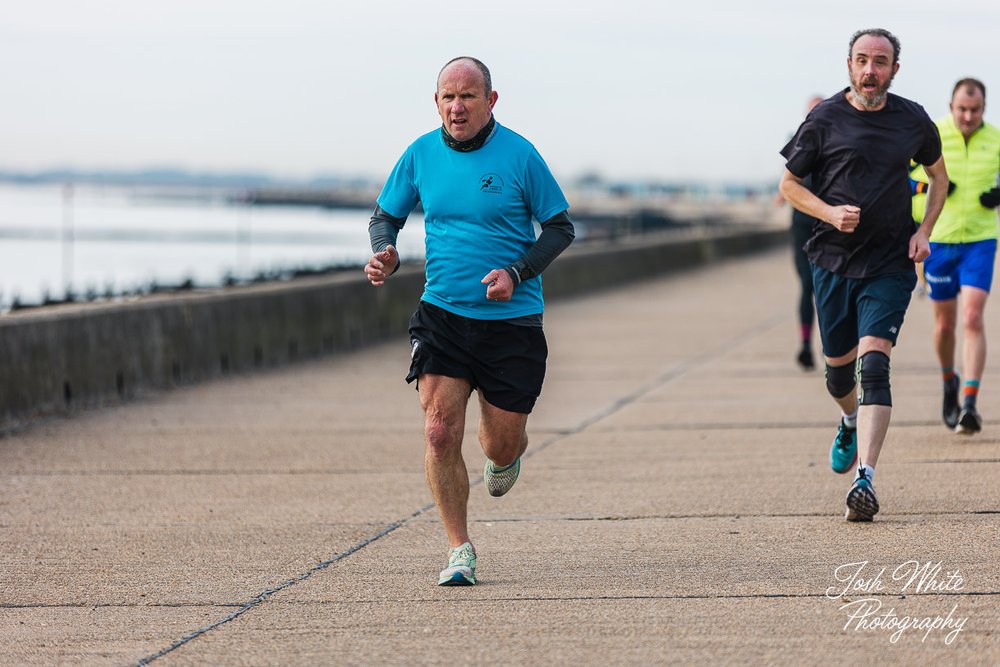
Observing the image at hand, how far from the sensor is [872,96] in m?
7.38

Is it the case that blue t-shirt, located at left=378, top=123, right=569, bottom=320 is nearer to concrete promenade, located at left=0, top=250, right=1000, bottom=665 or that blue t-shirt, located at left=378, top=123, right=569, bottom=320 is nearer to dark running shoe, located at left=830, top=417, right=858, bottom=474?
concrete promenade, located at left=0, top=250, right=1000, bottom=665

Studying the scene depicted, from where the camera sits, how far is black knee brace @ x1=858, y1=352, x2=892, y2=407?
→ 721cm

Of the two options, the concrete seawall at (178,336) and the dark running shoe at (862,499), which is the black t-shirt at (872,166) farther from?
the concrete seawall at (178,336)

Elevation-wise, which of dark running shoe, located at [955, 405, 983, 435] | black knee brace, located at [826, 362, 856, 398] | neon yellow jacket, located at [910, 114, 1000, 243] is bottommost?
dark running shoe, located at [955, 405, 983, 435]

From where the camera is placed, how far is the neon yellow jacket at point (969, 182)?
9461mm

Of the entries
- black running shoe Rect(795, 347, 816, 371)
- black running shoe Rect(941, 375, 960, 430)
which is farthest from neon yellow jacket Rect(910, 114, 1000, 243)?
black running shoe Rect(795, 347, 816, 371)

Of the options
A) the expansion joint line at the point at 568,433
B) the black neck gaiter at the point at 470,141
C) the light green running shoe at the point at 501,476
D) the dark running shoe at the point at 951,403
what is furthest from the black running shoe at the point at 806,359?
the black neck gaiter at the point at 470,141

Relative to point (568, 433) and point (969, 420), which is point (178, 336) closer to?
point (568, 433)

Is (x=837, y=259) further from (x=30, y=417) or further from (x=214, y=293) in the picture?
(x=214, y=293)

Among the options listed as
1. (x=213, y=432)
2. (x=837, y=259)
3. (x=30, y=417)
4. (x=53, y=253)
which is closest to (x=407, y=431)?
(x=213, y=432)

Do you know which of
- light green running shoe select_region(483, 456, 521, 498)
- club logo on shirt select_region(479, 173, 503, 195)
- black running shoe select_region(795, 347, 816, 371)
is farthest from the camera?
black running shoe select_region(795, 347, 816, 371)

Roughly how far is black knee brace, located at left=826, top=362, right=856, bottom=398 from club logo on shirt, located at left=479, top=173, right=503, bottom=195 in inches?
99.6

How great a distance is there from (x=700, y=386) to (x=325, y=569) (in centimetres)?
688

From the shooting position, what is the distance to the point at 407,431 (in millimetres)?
10695
